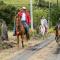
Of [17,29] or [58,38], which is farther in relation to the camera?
[58,38]

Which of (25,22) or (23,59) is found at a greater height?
(25,22)

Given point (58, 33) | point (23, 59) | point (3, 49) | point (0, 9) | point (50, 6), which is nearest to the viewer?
point (23, 59)

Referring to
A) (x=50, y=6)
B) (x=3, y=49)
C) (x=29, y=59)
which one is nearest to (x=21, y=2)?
(x=50, y=6)

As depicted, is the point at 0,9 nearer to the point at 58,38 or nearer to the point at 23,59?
the point at 58,38

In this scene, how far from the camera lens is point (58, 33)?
20.5 metres

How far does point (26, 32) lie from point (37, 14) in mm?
21775

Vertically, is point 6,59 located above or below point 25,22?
below

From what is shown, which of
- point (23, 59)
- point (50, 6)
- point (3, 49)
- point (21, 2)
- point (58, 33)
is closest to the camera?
point (23, 59)

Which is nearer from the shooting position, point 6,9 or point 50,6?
point 6,9

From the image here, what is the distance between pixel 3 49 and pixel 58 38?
4346 millimetres

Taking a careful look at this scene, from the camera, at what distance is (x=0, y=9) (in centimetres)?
3809

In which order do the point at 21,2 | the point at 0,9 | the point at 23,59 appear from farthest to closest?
the point at 21,2
the point at 0,9
the point at 23,59

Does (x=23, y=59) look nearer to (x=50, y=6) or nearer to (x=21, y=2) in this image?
(x=21, y=2)

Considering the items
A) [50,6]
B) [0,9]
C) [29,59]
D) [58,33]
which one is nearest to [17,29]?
[58,33]
